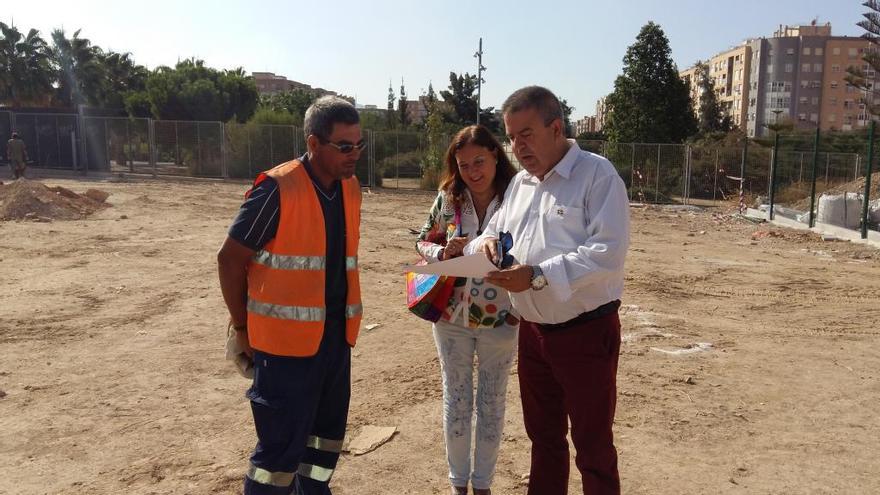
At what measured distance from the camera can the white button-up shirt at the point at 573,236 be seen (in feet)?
8.23

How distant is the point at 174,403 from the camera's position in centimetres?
487

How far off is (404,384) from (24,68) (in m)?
52.8

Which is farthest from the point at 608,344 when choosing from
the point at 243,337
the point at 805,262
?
the point at 805,262

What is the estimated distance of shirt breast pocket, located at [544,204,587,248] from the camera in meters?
2.64

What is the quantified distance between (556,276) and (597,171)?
0.48 meters

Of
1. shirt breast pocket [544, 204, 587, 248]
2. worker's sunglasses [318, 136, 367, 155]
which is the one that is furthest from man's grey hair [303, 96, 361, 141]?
shirt breast pocket [544, 204, 587, 248]

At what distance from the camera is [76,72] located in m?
50.8

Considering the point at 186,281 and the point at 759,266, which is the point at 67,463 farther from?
the point at 759,266

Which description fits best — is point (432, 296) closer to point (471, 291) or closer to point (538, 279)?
point (471, 291)

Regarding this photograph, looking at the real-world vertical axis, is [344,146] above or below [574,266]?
above

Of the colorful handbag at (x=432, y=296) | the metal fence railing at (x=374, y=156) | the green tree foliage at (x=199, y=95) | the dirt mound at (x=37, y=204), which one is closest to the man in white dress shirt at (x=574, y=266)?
the colorful handbag at (x=432, y=296)

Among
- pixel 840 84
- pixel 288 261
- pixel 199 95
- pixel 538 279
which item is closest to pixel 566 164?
pixel 538 279

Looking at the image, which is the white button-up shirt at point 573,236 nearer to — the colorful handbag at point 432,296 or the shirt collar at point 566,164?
the shirt collar at point 566,164

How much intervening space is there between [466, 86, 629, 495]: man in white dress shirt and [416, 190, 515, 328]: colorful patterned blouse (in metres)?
0.34
